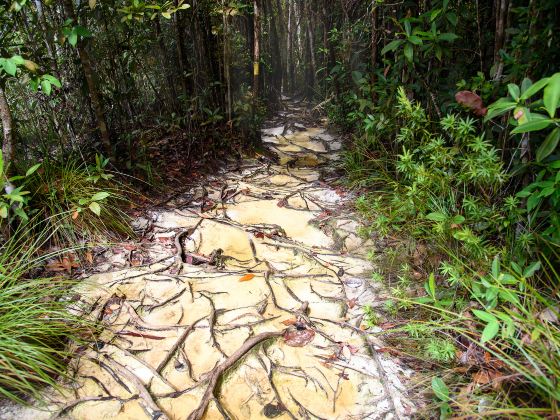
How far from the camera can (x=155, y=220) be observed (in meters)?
3.14

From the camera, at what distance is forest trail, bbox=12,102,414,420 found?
1.66 m

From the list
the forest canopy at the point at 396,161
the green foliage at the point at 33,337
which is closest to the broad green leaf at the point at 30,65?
the forest canopy at the point at 396,161

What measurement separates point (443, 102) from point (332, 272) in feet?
4.64

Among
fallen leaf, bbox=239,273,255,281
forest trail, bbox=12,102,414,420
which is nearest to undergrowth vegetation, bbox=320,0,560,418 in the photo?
forest trail, bbox=12,102,414,420

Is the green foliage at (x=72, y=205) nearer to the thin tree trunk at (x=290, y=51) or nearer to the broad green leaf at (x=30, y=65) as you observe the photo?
the broad green leaf at (x=30, y=65)

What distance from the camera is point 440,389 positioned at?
4.97ft

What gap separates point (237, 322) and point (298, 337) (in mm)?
342

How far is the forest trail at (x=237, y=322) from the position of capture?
1.66 metres

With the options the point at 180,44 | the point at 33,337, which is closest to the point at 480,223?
the point at 33,337

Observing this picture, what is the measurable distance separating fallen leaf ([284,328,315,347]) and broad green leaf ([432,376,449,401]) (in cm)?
64

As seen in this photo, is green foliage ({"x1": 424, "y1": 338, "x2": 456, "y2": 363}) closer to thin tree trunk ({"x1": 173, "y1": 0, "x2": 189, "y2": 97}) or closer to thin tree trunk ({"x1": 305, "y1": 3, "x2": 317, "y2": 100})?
thin tree trunk ({"x1": 173, "y1": 0, "x2": 189, "y2": 97})

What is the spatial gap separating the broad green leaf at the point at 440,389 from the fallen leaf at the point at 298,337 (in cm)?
64

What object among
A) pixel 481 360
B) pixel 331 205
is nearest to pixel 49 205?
pixel 331 205

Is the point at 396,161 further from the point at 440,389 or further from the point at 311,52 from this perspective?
the point at 311,52
